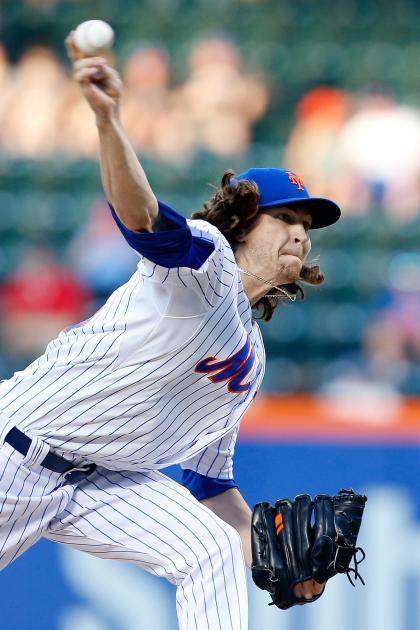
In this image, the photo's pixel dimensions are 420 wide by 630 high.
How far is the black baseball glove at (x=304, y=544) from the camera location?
2.82 metres

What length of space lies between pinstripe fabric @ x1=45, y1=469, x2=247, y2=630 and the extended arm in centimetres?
84

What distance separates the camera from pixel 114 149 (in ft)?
7.42

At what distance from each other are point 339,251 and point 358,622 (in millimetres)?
2359

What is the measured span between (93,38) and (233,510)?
Result: 4.97 ft

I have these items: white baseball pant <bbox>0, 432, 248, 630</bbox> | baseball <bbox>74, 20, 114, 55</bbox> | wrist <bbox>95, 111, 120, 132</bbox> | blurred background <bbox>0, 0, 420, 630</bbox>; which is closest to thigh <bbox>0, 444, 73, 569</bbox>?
white baseball pant <bbox>0, 432, 248, 630</bbox>

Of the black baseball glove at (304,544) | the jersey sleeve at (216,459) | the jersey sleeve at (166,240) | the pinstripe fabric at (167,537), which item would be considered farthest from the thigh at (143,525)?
the jersey sleeve at (166,240)

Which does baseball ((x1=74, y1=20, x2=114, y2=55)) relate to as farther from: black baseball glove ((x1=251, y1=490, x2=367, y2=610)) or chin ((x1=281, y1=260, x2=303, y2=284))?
black baseball glove ((x1=251, y1=490, x2=367, y2=610))

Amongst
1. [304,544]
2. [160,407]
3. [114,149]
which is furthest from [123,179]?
[304,544]

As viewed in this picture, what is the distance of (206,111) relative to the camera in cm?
634

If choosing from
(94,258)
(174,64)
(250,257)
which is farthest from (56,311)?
(250,257)

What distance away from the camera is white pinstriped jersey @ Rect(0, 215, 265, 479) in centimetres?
264

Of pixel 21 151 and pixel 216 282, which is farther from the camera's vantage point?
pixel 21 151

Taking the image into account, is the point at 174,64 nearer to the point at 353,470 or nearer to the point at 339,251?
the point at 339,251

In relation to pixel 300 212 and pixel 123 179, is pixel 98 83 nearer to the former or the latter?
pixel 123 179
